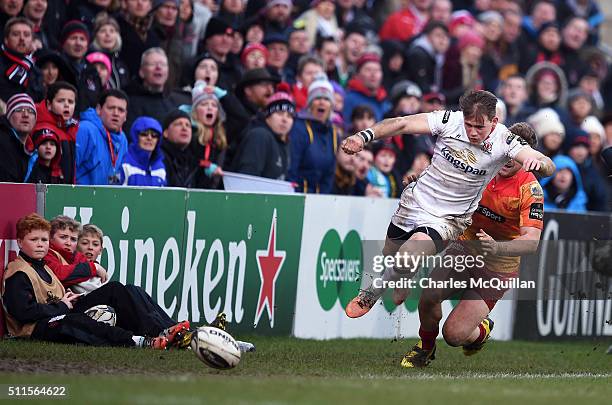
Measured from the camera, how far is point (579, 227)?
59.1 ft

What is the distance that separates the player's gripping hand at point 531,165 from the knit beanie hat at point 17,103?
198 inches

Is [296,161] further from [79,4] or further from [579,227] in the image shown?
[579,227]

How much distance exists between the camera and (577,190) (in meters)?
19.5

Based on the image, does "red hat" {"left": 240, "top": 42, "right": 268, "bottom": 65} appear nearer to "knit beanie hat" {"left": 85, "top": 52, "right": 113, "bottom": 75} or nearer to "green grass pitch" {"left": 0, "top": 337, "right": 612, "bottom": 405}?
"knit beanie hat" {"left": 85, "top": 52, "right": 113, "bottom": 75}

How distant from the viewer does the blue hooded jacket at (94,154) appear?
13664mm

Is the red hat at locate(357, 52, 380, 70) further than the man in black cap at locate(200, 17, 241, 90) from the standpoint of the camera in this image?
Yes

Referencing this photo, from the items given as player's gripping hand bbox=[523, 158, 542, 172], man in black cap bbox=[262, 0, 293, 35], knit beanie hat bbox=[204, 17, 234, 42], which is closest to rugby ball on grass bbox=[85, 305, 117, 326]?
player's gripping hand bbox=[523, 158, 542, 172]

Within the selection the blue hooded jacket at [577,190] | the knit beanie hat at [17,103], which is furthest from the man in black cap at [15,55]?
the blue hooded jacket at [577,190]

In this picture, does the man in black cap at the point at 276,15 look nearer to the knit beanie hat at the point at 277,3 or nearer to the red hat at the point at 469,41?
the knit beanie hat at the point at 277,3

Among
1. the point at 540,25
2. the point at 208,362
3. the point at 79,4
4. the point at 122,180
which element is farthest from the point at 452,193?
the point at 540,25

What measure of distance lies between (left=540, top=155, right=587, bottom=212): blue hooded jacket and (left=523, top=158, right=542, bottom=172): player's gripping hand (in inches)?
320

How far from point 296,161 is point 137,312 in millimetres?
4582

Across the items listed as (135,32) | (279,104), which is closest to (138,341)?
(279,104)

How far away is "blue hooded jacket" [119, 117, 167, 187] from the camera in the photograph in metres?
14.1
